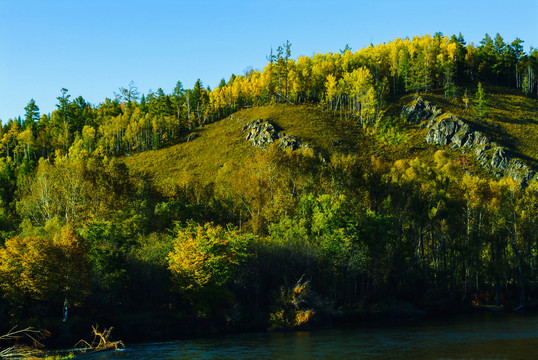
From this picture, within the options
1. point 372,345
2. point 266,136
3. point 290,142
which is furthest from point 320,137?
point 372,345

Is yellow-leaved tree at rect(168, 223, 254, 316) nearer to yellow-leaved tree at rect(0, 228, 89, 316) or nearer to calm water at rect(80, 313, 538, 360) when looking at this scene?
calm water at rect(80, 313, 538, 360)

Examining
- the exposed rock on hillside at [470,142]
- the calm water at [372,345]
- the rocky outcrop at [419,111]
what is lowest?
the calm water at [372,345]

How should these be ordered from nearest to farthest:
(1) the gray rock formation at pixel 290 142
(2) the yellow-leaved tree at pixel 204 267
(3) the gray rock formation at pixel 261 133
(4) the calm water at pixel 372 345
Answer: (4) the calm water at pixel 372 345
(2) the yellow-leaved tree at pixel 204 267
(1) the gray rock formation at pixel 290 142
(3) the gray rock formation at pixel 261 133

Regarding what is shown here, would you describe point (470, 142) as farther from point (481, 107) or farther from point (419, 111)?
point (481, 107)

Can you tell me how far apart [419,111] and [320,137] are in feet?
126

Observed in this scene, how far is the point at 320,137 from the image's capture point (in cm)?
14138

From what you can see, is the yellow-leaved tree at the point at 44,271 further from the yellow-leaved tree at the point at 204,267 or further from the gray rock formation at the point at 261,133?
the gray rock formation at the point at 261,133

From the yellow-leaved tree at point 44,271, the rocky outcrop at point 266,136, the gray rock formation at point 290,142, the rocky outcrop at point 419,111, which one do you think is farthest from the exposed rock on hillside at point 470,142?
the yellow-leaved tree at point 44,271

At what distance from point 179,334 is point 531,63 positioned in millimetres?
196835

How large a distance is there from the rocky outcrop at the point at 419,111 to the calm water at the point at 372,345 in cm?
11055

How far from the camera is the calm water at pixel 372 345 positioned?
33.6 metres

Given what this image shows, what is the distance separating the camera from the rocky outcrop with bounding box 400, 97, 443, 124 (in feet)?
502

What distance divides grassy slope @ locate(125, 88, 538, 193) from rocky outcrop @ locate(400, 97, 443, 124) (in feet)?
11.5

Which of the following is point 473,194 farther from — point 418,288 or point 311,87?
point 311,87
